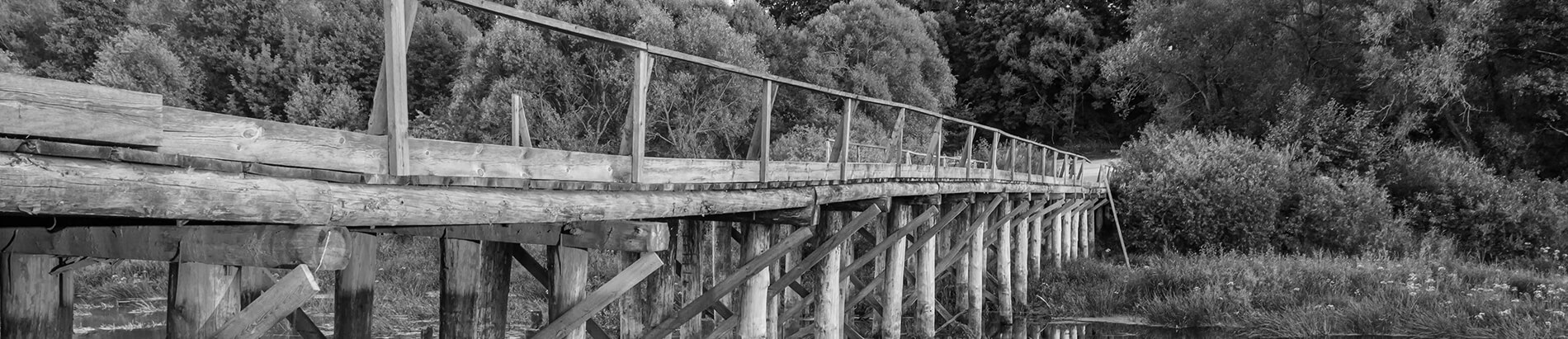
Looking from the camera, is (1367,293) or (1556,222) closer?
(1367,293)

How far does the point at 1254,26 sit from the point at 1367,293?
12649mm

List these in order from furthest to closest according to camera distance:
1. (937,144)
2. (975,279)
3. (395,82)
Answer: (975,279) < (937,144) < (395,82)

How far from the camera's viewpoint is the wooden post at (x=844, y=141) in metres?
8.19

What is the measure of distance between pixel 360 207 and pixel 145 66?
900 inches

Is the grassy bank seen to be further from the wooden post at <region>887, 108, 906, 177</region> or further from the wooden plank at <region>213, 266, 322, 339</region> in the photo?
the wooden plank at <region>213, 266, 322, 339</region>

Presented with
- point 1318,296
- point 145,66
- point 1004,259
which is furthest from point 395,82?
point 145,66

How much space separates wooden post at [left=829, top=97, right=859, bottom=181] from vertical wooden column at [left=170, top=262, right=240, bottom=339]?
16.9ft

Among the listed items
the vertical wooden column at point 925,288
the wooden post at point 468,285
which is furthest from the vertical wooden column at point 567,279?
the vertical wooden column at point 925,288

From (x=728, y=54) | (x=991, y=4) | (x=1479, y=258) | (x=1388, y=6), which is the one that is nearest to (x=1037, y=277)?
(x=728, y=54)

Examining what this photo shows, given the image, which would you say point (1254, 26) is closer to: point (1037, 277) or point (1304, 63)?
point (1304, 63)

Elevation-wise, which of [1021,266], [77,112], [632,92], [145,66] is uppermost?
[145,66]

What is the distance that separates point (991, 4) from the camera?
3997 cm

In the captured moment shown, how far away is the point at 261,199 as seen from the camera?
3.14 metres

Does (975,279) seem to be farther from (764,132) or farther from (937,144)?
(764,132)
